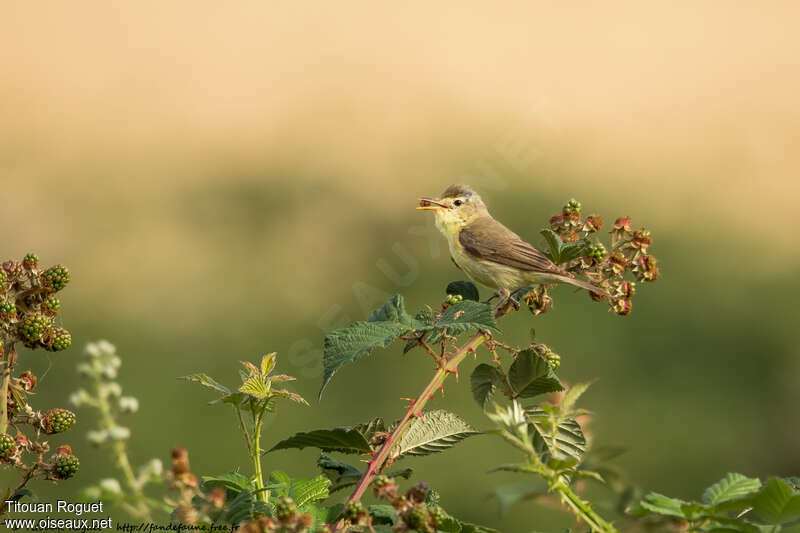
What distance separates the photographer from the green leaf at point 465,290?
241 cm

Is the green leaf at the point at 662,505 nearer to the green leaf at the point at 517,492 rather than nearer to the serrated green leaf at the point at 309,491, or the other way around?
the green leaf at the point at 517,492

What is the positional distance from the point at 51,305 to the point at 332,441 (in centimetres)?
59

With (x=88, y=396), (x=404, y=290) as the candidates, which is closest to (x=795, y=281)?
(x=404, y=290)

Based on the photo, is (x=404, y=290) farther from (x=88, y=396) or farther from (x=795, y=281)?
(x=88, y=396)

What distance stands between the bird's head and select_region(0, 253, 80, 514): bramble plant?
11.8 feet

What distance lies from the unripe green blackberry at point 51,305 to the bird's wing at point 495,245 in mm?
2565

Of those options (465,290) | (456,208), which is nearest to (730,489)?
(465,290)

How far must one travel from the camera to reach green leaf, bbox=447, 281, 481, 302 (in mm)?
2414

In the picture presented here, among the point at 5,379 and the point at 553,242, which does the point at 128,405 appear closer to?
the point at 5,379

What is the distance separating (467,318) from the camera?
186 centimetres

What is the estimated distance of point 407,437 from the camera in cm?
182

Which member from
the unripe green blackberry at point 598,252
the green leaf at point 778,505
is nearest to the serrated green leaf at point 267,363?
the unripe green blackberry at point 598,252

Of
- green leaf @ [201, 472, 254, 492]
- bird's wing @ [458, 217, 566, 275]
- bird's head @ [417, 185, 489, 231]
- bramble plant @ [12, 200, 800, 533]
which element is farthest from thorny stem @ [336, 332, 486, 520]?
bird's head @ [417, 185, 489, 231]

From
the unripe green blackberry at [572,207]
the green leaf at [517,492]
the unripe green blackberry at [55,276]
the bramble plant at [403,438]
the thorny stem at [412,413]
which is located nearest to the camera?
the green leaf at [517,492]
